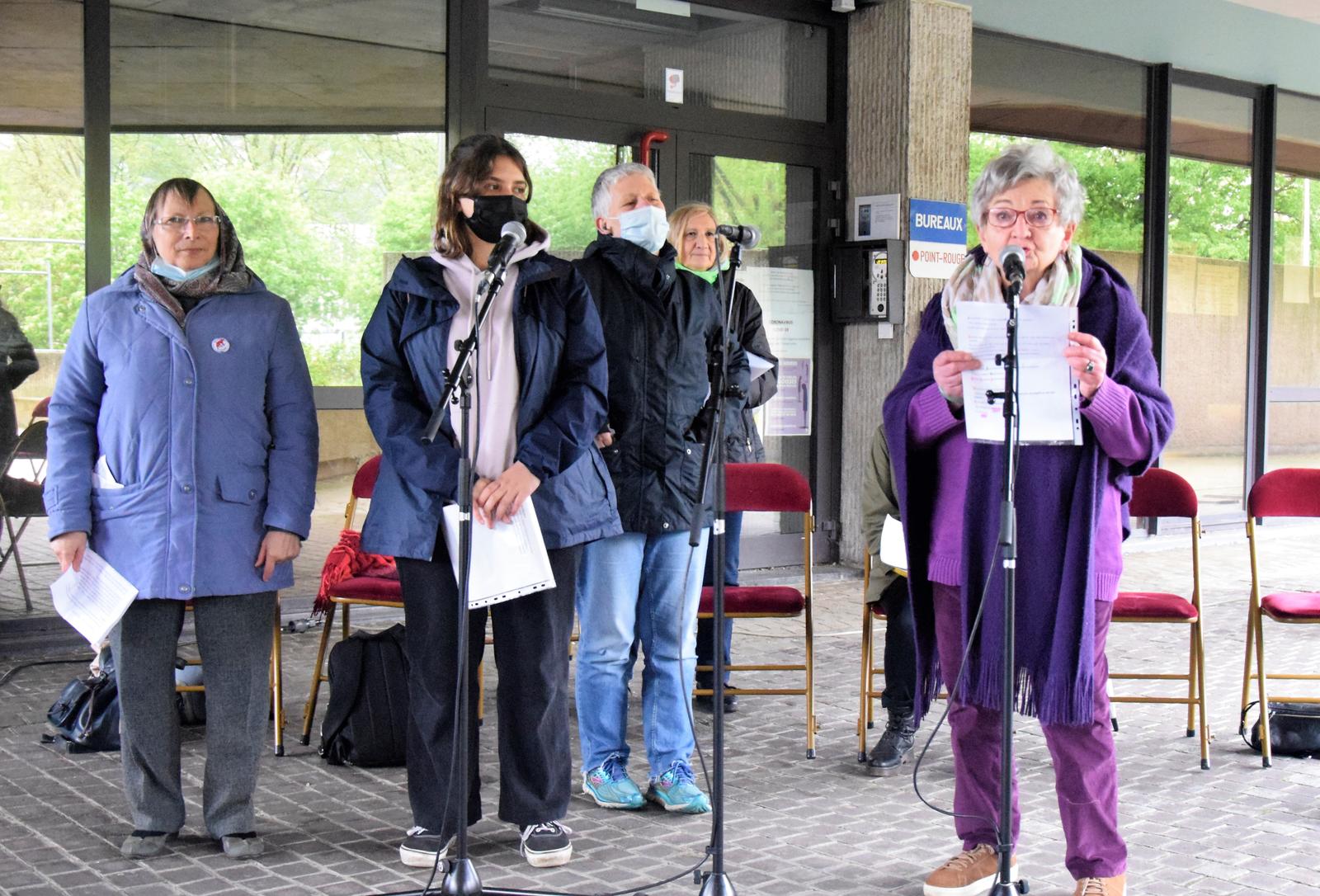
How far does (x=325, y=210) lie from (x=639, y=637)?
3.75 m

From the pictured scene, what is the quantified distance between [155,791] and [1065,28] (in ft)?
27.7

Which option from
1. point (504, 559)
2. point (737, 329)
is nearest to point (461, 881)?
point (504, 559)

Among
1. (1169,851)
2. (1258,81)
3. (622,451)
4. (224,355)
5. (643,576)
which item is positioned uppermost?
(1258,81)

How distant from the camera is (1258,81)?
38.2 feet

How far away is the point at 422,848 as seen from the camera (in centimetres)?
399

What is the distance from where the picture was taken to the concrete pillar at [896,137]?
355 inches

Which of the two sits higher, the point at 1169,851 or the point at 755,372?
the point at 755,372

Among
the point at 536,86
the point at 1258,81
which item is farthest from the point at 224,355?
the point at 1258,81

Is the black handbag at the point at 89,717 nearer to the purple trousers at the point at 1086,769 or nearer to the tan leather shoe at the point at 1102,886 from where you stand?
the purple trousers at the point at 1086,769

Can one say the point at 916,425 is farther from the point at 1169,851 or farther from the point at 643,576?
the point at 1169,851

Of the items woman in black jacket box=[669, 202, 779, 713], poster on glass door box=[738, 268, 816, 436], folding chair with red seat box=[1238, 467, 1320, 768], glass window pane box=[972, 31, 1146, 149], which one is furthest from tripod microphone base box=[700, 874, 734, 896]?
glass window pane box=[972, 31, 1146, 149]

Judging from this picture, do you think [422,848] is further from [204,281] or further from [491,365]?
[204,281]

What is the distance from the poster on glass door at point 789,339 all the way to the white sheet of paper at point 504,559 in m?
5.25

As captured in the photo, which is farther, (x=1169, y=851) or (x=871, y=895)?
(x=1169, y=851)
